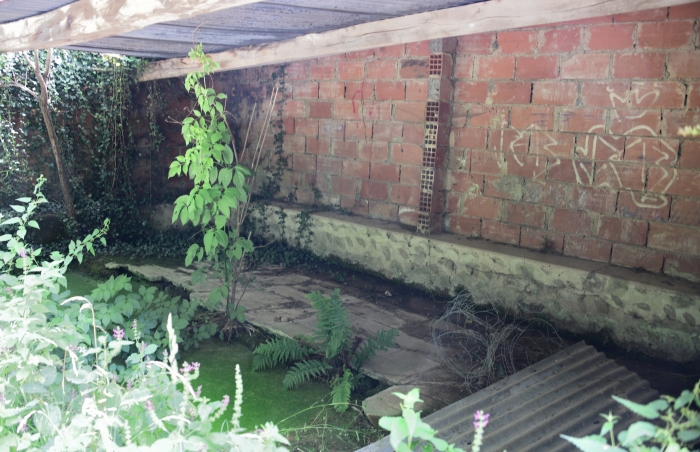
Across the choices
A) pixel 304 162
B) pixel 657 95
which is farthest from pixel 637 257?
pixel 304 162

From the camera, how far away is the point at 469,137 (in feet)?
18.4

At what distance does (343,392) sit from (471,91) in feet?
11.4

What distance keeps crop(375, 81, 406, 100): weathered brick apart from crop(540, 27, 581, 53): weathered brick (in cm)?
170

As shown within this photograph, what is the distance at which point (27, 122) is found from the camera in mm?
6988

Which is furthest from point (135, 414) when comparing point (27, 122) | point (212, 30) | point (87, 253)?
point (27, 122)

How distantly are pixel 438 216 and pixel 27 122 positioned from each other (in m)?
5.42

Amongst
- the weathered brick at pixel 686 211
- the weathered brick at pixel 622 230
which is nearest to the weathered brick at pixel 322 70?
the weathered brick at pixel 622 230

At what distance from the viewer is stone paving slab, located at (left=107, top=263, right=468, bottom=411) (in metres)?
3.84

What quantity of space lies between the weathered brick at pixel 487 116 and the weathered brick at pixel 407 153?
0.74 metres

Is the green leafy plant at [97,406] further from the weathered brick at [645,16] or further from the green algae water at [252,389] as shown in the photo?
the weathered brick at [645,16]

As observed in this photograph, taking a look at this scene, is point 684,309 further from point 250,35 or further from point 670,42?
point 250,35

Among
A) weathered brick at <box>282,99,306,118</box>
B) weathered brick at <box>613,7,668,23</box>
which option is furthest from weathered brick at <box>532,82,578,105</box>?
weathered brick at <box>282,99,306,118</box>

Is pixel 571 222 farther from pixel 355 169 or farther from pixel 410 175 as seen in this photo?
pixel 355 169

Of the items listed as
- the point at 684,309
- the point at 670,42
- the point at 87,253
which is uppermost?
the point at 670,42
